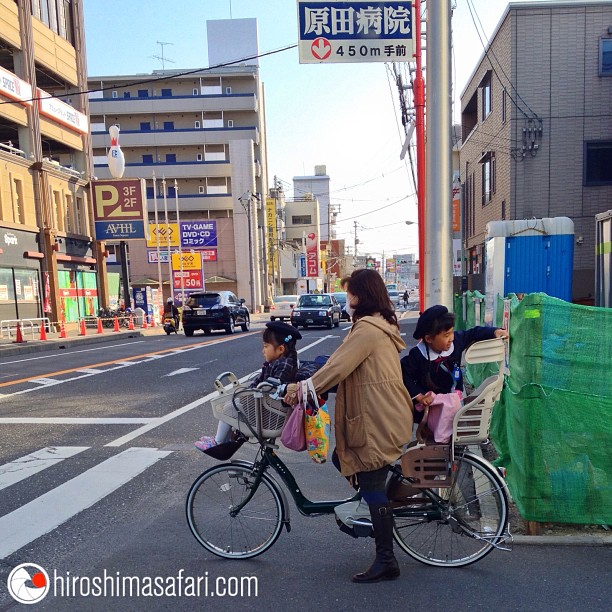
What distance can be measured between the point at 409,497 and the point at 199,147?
59.3 metres

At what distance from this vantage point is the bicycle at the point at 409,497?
3404 mm

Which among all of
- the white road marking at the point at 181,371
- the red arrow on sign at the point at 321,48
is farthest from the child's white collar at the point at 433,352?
the white road marking at the point at 181,371

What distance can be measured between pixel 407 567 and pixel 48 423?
19.6 ft

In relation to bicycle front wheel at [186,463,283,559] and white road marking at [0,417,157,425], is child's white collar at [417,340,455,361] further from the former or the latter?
white road marking at [0,417,157,425]

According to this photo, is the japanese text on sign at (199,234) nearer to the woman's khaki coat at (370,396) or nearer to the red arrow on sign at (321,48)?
the red arrow on sign at (321,48)

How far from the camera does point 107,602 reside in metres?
3.30

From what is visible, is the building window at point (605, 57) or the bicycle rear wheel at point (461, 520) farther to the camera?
the building window at point (605, 57)

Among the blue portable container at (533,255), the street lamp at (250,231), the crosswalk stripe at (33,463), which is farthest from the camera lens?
the street lamp at (250,231)

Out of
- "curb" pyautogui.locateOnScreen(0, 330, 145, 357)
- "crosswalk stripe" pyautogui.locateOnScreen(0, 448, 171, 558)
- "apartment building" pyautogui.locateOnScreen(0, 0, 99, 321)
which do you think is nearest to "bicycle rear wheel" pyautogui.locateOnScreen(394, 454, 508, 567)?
"crosswalk stripe" pyautogui.locateOnScreen(0, 448, 171, 558)

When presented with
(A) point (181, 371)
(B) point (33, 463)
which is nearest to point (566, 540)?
(B) point (33, 463)

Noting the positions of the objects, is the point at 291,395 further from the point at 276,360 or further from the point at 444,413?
the point at 444,413

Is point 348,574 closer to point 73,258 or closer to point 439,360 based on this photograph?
point 439,360

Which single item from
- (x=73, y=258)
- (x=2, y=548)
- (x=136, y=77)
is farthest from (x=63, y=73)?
(x=2, y=548)

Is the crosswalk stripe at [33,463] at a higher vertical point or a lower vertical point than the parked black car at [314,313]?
higher
